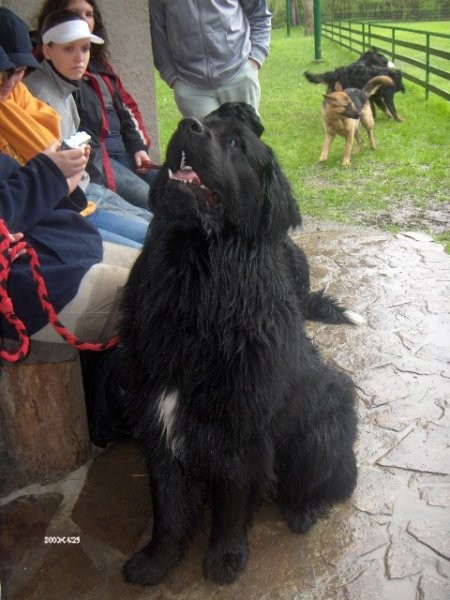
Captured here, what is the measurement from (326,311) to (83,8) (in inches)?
92.6

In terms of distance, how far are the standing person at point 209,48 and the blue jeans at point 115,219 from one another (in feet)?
4.26

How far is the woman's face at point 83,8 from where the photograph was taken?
11.5 ft

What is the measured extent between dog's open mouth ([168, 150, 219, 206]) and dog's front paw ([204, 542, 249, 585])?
4.39 feet

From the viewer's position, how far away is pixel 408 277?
4551 mm

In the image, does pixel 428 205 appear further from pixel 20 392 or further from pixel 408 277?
pixel 20 392

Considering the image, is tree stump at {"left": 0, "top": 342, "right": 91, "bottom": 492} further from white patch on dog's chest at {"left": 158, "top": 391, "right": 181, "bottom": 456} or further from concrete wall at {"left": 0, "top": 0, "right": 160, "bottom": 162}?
concrete wall at {"left": 0, "top": 0, "right": 160, "bottom": 162}

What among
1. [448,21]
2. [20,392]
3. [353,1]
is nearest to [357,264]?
[20,392]

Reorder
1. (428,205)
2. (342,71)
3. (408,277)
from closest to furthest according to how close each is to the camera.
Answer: (408,277) < (428,205) < (342,71)

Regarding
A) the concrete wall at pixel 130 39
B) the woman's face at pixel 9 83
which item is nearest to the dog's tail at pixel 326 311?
Answer: the woman's face at pixel 9 83

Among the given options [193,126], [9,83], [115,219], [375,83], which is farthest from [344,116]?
[193,126]

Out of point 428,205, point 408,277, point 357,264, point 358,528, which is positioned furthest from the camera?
point 428,205

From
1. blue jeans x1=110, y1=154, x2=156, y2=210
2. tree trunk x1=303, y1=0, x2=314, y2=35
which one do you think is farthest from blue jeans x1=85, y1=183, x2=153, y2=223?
tree trunk x1=303, y1=0, x2=314, y2=35

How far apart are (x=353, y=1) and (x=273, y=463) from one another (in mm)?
29106

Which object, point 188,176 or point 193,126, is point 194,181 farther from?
point 193,126
